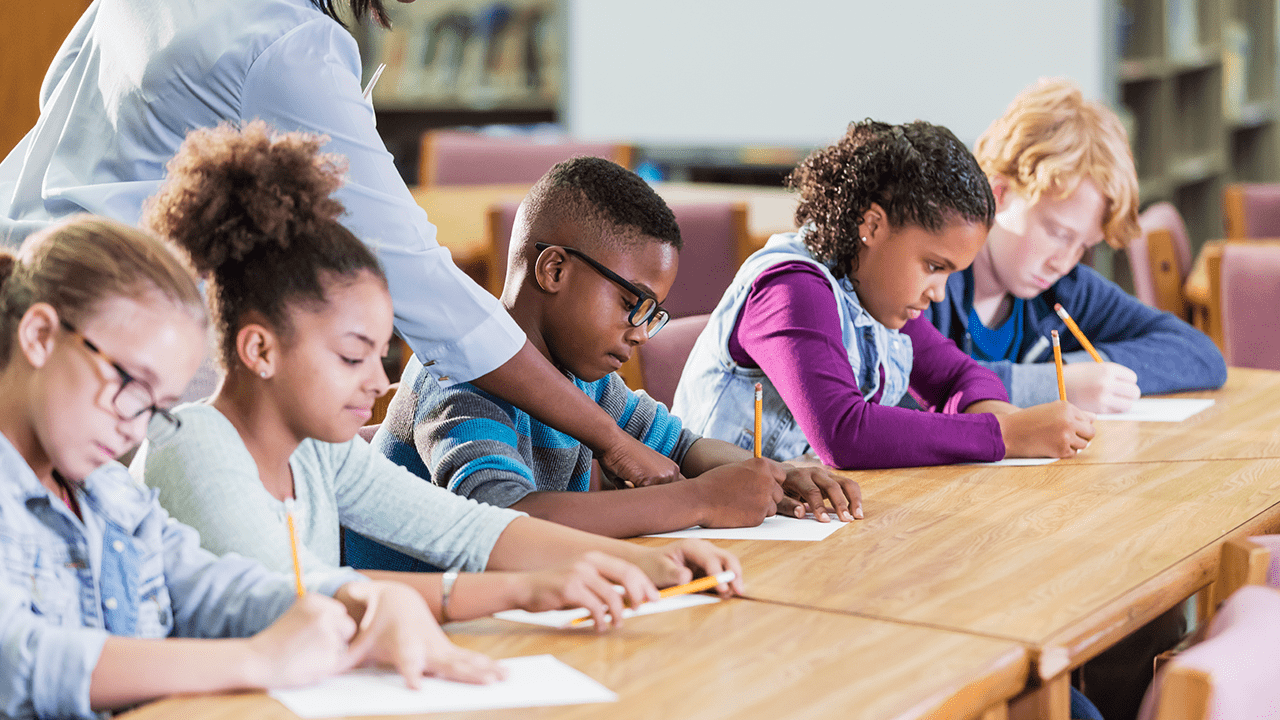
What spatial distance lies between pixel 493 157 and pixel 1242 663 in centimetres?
415

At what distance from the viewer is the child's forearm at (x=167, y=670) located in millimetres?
961

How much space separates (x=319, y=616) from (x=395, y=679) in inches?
3.3

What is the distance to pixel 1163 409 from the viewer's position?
2.28 meters

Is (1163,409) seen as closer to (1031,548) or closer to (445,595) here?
(1031,548)

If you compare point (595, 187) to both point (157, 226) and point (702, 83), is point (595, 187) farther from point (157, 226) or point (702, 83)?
point (702, 83)

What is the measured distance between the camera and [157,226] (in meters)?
1.23

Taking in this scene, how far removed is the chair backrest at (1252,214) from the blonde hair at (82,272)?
12.9 feet

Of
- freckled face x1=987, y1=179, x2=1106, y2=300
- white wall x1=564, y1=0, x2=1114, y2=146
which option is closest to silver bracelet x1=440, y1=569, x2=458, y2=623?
freckled face x1=987, y1=179, x2=1106, y2=300

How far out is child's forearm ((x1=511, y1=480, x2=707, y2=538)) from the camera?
1459 mm

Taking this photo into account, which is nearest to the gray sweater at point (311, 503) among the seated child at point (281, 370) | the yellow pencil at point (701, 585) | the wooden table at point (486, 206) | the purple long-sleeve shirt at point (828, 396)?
the seated child at point (281, 370)

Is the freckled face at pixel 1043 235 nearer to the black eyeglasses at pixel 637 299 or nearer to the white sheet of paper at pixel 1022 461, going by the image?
the white sheet of paper at pixel 1022 461

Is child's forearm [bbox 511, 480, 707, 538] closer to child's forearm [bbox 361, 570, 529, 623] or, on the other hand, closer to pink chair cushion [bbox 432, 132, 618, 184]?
child's forearm [bbox 361, 570, 529, 623]

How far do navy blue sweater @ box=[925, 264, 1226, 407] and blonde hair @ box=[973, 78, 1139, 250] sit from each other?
17cm

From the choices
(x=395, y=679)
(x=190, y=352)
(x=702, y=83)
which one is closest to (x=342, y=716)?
(x=395, y=679)
